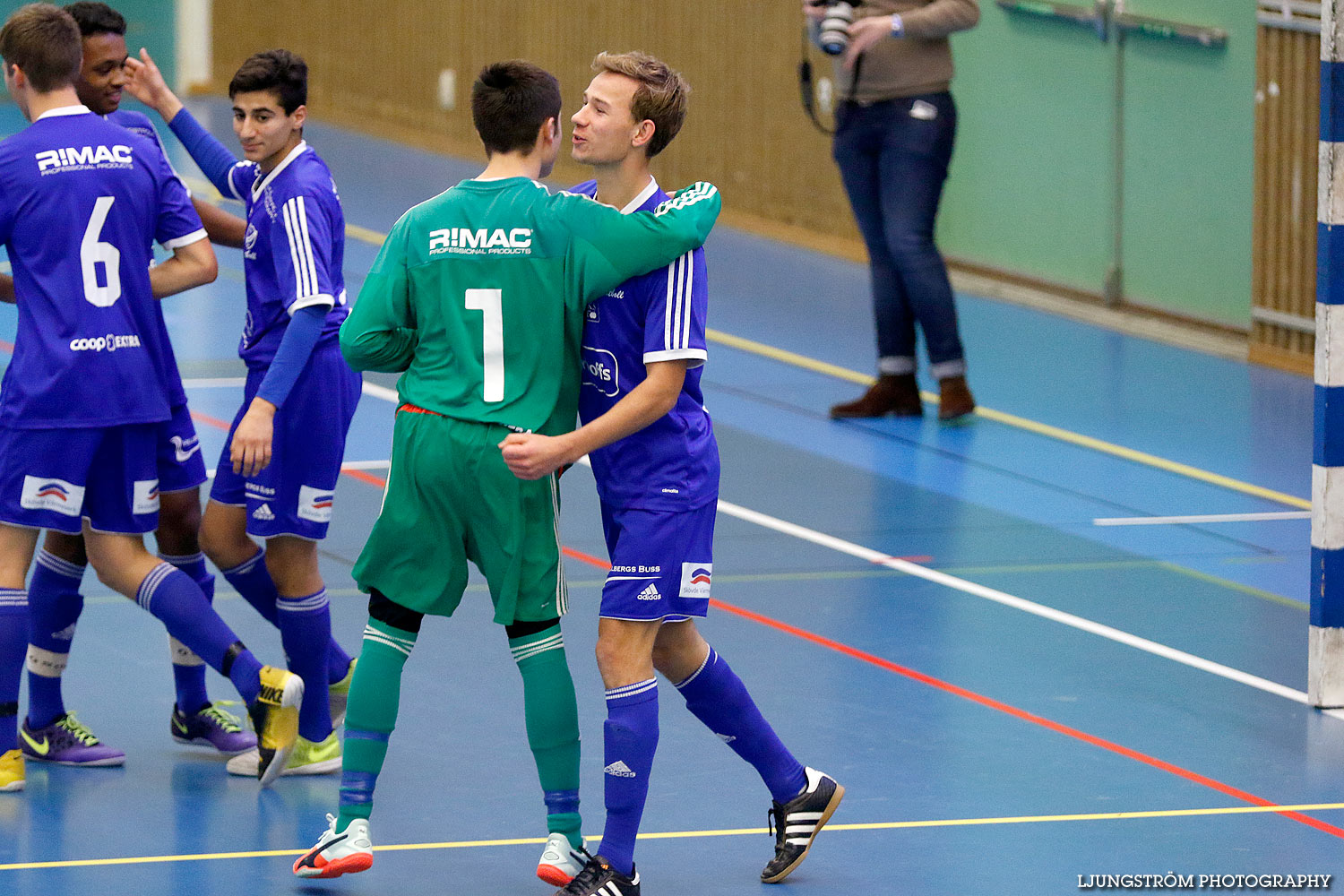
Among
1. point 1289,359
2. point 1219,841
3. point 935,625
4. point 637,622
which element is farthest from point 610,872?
point 1289,359

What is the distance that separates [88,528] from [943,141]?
18.6ft

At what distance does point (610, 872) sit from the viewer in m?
4.72

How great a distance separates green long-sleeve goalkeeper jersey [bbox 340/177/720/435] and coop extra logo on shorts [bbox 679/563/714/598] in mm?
420

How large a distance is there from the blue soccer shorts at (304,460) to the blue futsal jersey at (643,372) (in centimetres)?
106

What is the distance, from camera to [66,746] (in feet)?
19.0

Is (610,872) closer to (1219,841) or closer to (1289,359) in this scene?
(1219,841)

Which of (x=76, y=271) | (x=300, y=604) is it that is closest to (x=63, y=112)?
(x=76, y=271)

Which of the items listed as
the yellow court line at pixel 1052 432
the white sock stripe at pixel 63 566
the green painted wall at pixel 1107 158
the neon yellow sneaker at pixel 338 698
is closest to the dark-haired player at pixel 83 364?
the white sock stripe at pixel 63 566

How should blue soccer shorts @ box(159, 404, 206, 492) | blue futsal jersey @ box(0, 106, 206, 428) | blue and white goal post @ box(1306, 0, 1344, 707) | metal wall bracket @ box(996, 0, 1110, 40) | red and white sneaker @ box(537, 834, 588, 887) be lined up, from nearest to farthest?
red and white sneaker @ box(537, 834, 588, 887) → blue futsal jersey @ box(0, 106, 206, 428) → blue soccer shorts @ box(159, 404, 206, 492) → blue and white goal post @ box(1306, 0, 1344, 707) → metal wall bracket @ box(996, 0, 1110, 40)

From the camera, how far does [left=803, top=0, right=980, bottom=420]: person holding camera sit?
10180 mm


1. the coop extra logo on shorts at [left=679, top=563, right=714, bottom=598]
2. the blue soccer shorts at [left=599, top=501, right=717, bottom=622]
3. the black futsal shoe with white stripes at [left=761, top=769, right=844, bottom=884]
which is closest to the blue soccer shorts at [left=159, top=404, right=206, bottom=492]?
the blue soccer shorts at [left=599, top=501, right=717, bottom=622]

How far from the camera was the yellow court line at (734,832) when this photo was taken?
5.07 meters

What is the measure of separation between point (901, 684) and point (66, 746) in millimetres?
2438

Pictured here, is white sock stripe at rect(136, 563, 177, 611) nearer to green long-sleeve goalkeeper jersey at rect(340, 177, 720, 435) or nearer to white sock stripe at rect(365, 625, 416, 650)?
white sock stripe at rect(365, 625, 416, 650)
